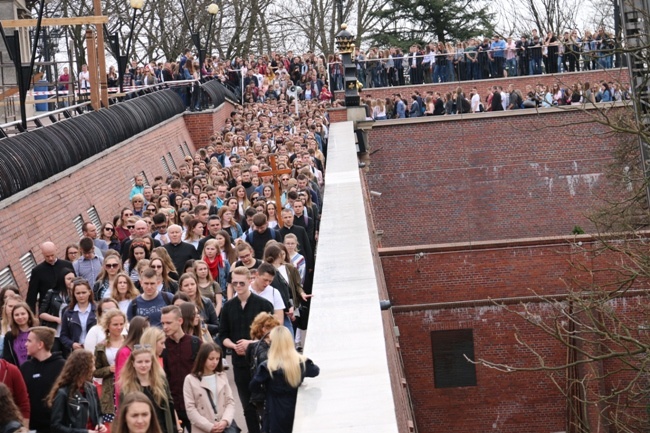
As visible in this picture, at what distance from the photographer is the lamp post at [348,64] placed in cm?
3566

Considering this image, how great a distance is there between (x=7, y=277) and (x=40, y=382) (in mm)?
8047

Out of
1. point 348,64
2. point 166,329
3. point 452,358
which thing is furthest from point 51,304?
point 348,64

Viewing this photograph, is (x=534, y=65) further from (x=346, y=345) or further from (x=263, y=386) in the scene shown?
(x=263, y=386)

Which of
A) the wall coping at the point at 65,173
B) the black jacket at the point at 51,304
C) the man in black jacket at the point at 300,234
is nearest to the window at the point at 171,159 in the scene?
the wall coping at the point at 65,173

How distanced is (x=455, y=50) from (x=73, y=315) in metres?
36.3

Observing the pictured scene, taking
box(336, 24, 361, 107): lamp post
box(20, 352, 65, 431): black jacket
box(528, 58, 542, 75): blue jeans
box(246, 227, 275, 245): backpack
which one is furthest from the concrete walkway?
→ box(528, 58, 542, 75): blue jeans

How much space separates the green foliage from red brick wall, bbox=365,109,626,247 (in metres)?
18.1

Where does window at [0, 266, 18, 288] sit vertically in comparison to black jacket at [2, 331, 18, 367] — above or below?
below

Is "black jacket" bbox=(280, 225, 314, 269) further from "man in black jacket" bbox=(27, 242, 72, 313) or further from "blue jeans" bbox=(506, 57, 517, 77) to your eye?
"blue jeans" bbox=(506, 57, 517, 77)

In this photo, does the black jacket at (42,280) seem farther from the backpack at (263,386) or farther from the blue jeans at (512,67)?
the blue jeans at (512,67)

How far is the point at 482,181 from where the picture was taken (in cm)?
4366

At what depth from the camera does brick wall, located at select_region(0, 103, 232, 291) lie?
18141 millimetres

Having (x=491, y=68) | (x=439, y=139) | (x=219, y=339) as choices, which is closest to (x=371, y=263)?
(x=219, y=339)

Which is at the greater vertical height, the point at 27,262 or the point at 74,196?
A: the point at 74,196
